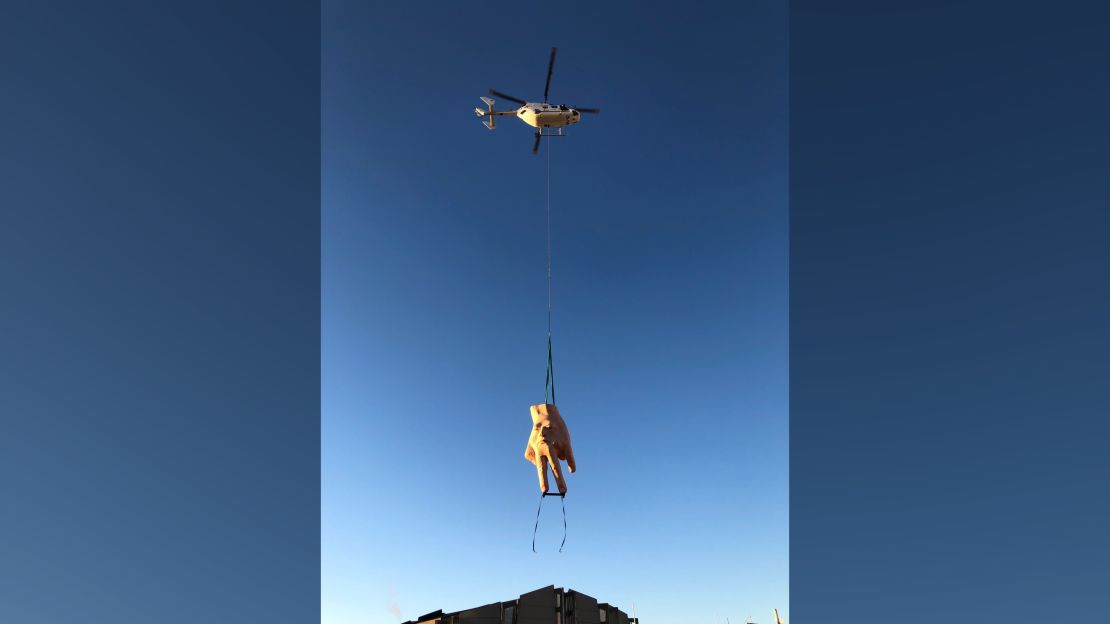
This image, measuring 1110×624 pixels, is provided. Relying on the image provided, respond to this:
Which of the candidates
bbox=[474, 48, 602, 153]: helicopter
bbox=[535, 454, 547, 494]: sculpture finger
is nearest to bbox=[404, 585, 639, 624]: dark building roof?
bbox=[535, 454, 547, 494]: sculpture finger

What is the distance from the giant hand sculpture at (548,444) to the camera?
11.6 meters

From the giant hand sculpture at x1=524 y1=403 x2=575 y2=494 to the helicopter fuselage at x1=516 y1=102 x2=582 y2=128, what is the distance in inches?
286

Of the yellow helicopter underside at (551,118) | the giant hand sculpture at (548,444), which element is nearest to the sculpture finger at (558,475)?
the giant hand sculpture at (548,444)

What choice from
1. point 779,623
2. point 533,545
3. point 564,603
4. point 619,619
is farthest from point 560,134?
point 779,623

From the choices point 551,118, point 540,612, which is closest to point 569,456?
point 540,612

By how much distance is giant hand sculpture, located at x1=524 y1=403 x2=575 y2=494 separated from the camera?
11641 mm

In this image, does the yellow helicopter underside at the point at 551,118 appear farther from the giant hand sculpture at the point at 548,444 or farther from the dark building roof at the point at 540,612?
the dark building roof at the point at 540,612

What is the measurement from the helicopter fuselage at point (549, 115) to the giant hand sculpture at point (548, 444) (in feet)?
23.8

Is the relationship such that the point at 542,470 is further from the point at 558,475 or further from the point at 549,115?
the point at 549,115

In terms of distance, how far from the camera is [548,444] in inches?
458

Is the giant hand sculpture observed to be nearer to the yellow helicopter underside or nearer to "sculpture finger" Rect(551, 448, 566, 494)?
"sculpture finger" Rect(551, 448, 566, 494)

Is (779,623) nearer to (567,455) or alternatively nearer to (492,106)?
(567,455)

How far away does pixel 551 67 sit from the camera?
47.0 feet

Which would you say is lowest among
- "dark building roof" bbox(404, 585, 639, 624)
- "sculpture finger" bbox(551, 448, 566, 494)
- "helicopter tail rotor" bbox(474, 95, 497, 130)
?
"dark building roof" bbox(404, 585, 639, 624)
